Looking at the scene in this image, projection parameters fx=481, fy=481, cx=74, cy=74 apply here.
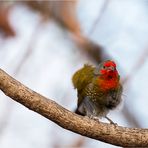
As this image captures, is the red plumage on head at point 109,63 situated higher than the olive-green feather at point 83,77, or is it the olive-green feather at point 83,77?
the red plumage on head at point 109,63

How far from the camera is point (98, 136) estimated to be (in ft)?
8.56

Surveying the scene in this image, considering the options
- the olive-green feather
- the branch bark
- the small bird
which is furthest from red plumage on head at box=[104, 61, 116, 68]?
the branch bark

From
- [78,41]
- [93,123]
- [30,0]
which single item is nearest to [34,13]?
[30,0]

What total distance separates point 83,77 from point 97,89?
124 mm

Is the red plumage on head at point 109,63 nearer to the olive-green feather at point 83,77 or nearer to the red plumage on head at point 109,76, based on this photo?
the red plumage on head at point 109,76

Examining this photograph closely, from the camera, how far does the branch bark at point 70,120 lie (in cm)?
240

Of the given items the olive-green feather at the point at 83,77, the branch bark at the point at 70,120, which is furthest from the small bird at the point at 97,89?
the branch bark at the point at 70,120

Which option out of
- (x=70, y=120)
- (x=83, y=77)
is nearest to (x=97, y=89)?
(x=83, y=77)

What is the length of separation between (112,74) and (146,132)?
2.08ft

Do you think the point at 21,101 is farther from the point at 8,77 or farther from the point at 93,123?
the point at 93,123

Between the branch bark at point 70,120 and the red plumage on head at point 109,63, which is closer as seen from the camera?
the branch bark at point 70,120

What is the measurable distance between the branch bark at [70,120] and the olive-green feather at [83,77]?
0.62 meters

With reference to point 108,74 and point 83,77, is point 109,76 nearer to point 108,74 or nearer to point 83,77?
point 108,74

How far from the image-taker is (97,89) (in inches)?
127
